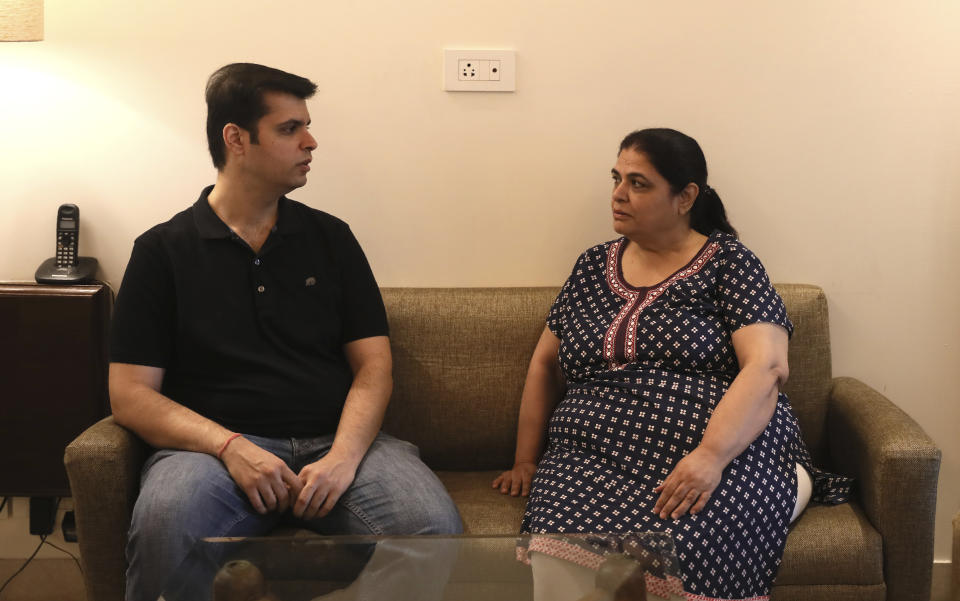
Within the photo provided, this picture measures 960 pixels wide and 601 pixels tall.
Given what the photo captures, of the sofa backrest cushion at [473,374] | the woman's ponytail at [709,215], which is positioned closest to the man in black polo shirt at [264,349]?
the sofa backrest cushion at [473,374]

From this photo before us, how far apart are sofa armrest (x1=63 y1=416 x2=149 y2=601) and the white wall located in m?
0.73

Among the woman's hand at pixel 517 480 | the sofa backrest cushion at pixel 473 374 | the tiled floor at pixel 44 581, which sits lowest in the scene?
the tiled floor at pixel 44 581

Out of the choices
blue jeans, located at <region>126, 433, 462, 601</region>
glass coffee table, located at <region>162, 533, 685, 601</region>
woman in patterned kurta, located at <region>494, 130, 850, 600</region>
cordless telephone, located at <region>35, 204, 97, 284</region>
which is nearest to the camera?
glass coffee table, located at <region>162, 533, 685, 601</region>

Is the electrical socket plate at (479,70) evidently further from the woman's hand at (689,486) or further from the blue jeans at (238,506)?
Result: the woman's hand at (689,486)

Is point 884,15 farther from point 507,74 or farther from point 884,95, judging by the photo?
point 507,74

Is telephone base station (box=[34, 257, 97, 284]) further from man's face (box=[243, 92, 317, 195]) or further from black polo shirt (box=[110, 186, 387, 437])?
man's face (box=[243, 92, 317, 195])

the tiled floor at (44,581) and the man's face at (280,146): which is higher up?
the man's face at (280,146)

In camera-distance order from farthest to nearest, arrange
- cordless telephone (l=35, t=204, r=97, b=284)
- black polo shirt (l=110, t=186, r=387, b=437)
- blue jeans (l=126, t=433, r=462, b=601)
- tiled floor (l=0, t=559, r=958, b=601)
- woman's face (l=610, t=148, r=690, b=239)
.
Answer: tiled floor (l=0, t=559, r=958, b=601), cordless telephone (l=35, t=204, r=97, b=284), woman's face (l=610, t=148, r=690, b=239), black polo shirt (l=110, t=186, r=387, b=437), blue jeans (l=126, t=433, r=462, b=601)

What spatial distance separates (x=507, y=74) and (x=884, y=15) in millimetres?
939

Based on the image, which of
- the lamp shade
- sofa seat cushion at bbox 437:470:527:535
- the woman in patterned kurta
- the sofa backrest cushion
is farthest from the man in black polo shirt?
the lamp shade

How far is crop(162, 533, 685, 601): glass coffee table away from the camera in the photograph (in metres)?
1.50

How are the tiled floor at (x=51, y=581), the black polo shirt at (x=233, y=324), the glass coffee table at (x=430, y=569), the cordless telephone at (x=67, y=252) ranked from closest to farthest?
1. the glass coffee table at (x=430, y=569)
2. the black polo shirt at (x=233, y=324)
3. the cordless telephone at (x=67, y=252)
4. the tiled floor at (x=51, y=581)

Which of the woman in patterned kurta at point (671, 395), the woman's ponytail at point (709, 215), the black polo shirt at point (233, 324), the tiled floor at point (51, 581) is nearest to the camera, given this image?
the woman in patterned kurta at point (671, 395)

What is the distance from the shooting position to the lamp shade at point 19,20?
2.10m
